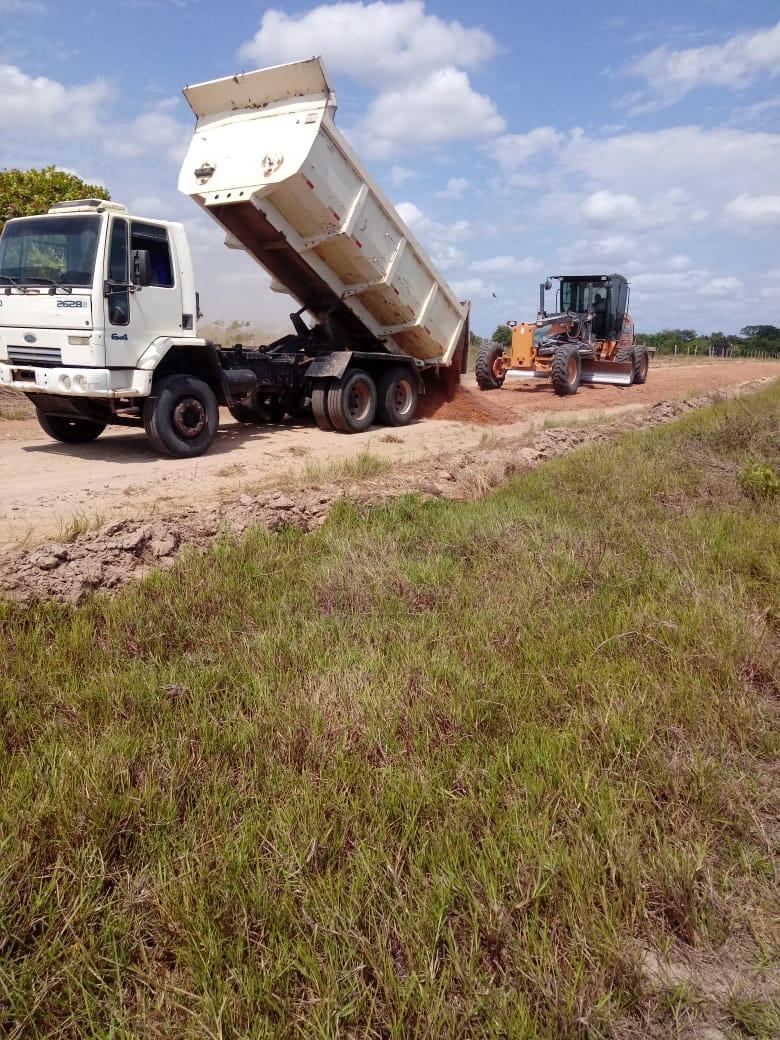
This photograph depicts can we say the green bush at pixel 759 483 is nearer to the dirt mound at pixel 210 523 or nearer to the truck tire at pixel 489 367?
the dirt mound at pixel 210 523

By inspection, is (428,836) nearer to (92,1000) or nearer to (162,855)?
(162,855)

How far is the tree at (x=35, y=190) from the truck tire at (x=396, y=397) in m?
6.28

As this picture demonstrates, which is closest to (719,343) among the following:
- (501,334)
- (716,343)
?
(716,343)

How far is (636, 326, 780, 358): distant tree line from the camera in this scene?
185ft

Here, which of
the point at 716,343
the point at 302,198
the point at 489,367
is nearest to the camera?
the point at 302,198

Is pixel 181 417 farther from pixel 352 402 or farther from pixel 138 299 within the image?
pixel 352 402

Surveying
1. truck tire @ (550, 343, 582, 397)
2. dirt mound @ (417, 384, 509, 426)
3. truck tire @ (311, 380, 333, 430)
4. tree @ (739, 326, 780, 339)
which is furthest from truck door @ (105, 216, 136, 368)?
tree @ (739, 326, 780, 339)

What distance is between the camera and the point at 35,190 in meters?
12.8

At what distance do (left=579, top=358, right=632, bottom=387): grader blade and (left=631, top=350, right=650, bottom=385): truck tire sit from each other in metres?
0.48

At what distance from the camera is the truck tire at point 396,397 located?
11.8 m

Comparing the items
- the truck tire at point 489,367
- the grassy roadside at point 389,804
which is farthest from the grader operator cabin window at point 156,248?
the truck tire at point 489,367

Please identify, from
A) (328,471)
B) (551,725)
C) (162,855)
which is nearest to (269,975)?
(162,855)

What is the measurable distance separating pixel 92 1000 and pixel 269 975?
16.3 inches

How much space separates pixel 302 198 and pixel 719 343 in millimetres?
75319
